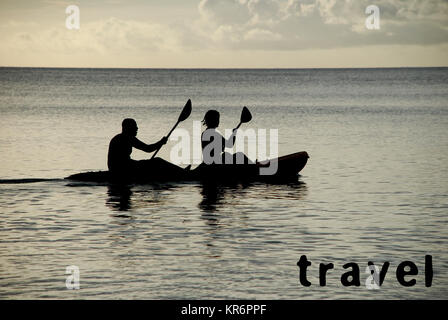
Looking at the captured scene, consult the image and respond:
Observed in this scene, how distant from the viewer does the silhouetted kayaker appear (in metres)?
18.4

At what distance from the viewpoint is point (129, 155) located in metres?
18.8

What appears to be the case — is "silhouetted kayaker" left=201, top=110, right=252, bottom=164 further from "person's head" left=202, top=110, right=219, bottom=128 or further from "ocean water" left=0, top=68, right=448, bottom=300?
"ocean water" left=0, top=68, right=448, bottom=300

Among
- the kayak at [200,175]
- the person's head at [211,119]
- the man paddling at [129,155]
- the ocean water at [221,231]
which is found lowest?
the ocean water at [221,231]

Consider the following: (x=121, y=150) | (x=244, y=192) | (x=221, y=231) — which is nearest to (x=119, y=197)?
(x=121, y=150)

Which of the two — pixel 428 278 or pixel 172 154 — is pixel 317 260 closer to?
pixel 428 278

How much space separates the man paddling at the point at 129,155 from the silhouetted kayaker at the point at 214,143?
89 centimetres

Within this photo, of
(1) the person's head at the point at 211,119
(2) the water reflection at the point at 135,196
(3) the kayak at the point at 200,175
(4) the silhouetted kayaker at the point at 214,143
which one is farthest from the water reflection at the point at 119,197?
(1) the person's head at the point at 211,119

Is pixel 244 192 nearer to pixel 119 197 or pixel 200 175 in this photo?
pixel 200 175

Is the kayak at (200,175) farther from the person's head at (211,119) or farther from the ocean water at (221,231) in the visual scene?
the person's head at (211,119)

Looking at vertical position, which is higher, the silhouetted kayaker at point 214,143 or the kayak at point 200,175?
the silhouetted kayaker at point 214,143

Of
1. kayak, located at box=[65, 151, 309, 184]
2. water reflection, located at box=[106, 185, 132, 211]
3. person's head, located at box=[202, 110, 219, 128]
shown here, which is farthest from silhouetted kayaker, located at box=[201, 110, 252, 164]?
water reflection, located at box=[106, 185, 132, 211]

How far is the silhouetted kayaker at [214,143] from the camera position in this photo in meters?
18.4

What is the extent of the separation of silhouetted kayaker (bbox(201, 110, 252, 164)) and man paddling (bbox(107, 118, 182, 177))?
887mm
